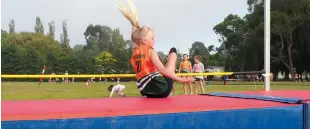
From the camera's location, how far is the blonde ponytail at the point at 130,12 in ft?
13.1

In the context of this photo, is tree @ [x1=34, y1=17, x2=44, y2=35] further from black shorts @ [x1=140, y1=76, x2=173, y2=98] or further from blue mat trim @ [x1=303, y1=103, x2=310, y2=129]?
blue mat trim @ [x1=303, y1=103, x2=310, y2=129]

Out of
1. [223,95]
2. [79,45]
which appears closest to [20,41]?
[223,95]

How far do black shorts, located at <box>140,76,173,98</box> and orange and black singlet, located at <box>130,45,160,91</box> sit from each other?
0.04 m

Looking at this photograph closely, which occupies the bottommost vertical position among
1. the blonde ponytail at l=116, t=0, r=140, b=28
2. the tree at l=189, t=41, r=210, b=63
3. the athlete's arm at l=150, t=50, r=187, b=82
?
the athlete's arm at l=150, t=50, r=187, b=82

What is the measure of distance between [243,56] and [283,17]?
6.30 m

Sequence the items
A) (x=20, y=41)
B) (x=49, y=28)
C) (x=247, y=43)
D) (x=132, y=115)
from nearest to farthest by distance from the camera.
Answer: (x=132, y=115)
(x=247, y=43)
(x=20, y=41)
(x=49, y=28)

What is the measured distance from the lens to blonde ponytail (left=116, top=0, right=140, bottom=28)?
157 inches

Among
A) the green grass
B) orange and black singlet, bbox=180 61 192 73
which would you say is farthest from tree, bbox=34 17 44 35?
orange and black singlet, bbox=180 61 192 73

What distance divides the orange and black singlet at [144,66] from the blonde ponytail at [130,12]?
448mm

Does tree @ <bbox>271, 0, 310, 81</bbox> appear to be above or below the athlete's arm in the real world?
above

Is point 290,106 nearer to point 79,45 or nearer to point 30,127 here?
point 30,127

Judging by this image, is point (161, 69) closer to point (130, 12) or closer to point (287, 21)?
point (130, 12)

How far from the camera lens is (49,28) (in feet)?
275

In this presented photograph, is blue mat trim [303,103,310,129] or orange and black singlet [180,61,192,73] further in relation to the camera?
orange and black singlet [180,61,192,73]
